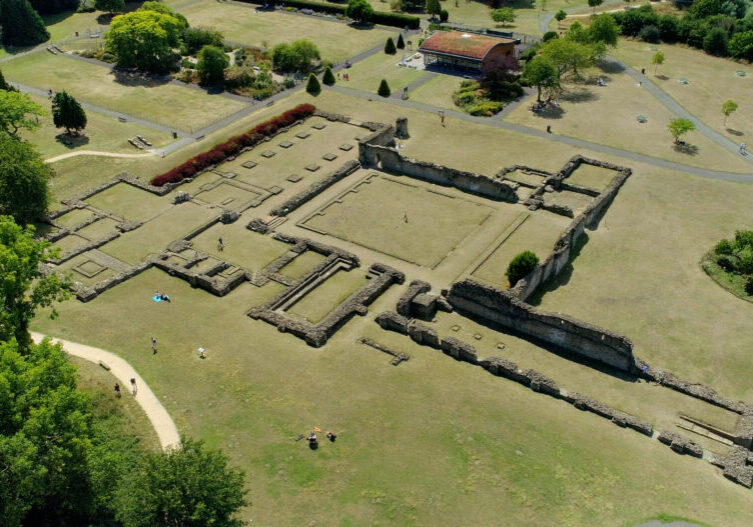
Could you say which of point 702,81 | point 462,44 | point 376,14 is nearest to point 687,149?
point 702,81

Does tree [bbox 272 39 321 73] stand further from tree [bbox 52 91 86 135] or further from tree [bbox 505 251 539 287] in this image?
tree [bbox 505 251 539 287]

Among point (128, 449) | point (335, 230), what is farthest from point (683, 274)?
point (128, 449)

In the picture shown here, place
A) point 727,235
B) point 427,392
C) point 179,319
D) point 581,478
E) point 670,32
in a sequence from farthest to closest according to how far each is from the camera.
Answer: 1. point 670,32
2. point 727,235
3. point 179,319
4. point 427,392
5. point 581,478

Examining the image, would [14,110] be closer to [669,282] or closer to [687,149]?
[669,282]

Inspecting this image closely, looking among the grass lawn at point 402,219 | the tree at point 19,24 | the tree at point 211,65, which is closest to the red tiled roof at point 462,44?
the tree at point 211,65

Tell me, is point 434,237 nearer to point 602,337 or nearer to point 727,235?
point 602,337

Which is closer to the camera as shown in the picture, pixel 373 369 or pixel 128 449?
pixel 128 449
